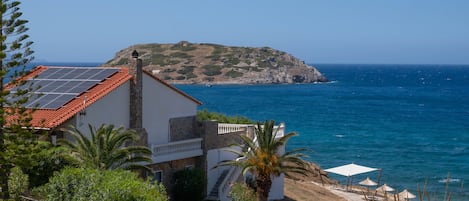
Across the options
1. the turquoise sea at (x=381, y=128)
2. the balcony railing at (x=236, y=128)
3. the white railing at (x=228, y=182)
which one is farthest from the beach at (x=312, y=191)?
the white railing at (x=228, y=182)

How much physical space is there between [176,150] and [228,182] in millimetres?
3250

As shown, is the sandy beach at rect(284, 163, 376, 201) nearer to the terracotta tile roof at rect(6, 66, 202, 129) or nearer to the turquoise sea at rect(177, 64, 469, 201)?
the turquoise sea at rect(177, 64, 469, 201)

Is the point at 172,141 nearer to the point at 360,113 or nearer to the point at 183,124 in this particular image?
the point at 183,124

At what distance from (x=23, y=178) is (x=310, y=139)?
56500mm

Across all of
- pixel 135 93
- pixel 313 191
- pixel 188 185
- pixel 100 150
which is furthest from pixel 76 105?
pixel 313 191

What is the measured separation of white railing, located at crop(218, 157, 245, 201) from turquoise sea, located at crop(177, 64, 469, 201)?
1011 centimetres

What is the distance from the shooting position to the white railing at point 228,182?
31.1m

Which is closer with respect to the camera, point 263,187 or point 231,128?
point 263,187

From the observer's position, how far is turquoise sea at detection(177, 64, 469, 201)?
55719mm

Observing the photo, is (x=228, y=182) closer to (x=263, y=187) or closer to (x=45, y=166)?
(x=263, y=187)

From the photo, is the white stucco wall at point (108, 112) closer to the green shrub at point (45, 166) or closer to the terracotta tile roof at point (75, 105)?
the terracotta tile roof at point (75, 105)

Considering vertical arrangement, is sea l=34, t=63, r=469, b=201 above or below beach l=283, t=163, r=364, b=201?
below

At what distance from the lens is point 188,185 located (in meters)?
29.2

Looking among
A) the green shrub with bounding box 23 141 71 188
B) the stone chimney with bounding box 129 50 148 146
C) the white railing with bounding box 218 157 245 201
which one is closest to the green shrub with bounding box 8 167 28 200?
the green shrub with bounding box 23 141 71 188
